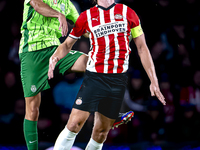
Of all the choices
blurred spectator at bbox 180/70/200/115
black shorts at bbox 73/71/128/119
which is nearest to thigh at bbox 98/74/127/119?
black shorts at bbox 73/71/128/119

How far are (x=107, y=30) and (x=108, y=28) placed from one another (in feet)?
0.05

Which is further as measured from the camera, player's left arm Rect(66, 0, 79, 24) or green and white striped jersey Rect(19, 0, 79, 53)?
player's left arm Rect(66, 0, 79, 24)

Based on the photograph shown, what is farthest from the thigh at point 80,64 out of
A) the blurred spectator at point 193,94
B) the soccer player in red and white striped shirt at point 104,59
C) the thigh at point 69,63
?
the blurred spectator at point 193,94

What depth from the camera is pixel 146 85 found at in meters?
2.15

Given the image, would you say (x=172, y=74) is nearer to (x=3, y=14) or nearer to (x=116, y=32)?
(x=116, y=32)

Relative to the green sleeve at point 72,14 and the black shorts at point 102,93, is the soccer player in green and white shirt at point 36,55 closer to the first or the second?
the green sleeve at point 72,14

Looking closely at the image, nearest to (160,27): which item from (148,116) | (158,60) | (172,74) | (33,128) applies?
(158,60)

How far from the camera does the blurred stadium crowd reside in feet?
6.81

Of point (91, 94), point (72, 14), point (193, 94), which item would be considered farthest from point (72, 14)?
point (193, 94)

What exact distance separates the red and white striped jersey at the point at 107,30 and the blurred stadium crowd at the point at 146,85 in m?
0.63

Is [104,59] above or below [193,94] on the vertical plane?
above

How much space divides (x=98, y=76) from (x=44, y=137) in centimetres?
102

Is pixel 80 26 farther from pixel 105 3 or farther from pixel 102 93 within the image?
pixel 102 93

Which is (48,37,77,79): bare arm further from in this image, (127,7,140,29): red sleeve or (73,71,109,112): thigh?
(127,7,140,29): red sleeve
